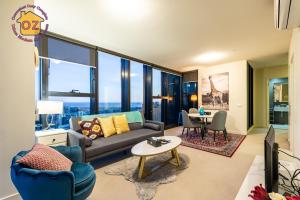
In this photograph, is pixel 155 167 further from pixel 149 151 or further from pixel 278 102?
pixel 278 102

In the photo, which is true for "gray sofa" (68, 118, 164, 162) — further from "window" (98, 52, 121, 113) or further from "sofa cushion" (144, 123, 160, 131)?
"window" (98, 52, 121, 113)

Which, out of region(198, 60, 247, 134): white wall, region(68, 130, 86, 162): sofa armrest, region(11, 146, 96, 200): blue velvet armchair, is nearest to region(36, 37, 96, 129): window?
region(68, 130, 86, 162): sofa armrest

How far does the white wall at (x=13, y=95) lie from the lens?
1.73 m

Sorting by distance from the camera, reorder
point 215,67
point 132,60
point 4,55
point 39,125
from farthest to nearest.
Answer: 1. point 215,67
2. point 132,60
3. point 39,125
4. point 4,55

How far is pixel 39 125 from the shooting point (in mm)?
2875

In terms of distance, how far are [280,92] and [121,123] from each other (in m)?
7.76

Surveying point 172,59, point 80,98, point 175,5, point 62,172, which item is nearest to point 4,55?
point 62,172

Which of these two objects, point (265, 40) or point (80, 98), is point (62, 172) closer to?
point (80, 98)

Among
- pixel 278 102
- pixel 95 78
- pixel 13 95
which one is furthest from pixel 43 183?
pixel 278 102

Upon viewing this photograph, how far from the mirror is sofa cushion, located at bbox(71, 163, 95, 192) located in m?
8.67

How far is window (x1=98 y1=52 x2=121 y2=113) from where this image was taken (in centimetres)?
401

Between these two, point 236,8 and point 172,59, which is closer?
point 236,8

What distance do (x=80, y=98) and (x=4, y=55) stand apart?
74.6 inches

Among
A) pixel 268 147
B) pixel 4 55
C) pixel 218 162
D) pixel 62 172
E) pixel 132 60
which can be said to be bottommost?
pixel 218 162
